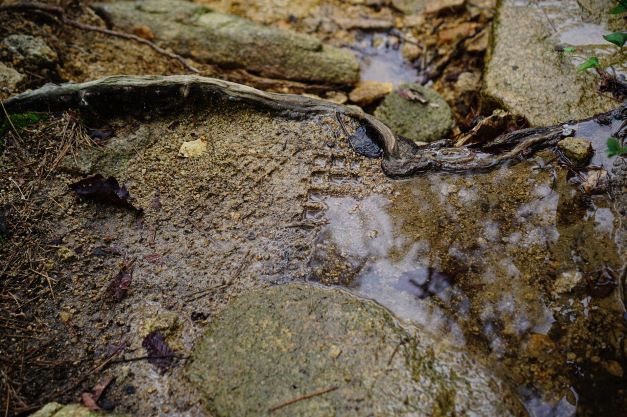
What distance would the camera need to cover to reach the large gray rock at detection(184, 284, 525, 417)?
1760mm

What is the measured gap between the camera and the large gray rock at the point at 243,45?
387 cm

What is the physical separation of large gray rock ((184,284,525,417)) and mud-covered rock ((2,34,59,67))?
2.54m

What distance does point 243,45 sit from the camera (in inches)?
152

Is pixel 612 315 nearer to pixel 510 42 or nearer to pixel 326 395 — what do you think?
pixel 326 395

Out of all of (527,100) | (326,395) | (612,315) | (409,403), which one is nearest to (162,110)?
(326,395)

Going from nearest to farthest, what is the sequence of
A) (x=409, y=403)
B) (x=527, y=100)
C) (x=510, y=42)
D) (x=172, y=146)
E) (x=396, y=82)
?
(x=409, y=403) < (x=172, y=146) < (x=527, y=100) < (x=510, y=42) < (x=396, y=82)

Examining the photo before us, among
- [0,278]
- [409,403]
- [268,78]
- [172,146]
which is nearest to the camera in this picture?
[409,403]

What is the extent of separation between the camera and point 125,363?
6.39ft

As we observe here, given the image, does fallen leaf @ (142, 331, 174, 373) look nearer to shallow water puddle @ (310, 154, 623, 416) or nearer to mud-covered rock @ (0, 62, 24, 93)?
shallow water puddle @ (310, 154, 623, 416)

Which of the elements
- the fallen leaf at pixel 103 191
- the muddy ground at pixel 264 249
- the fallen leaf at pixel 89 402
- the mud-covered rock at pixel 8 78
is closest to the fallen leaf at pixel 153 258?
the muddy ground at pixel 264 249

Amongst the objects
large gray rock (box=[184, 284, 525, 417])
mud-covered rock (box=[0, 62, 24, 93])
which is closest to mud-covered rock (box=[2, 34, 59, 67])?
mud-covered rock (box=[0, 62, 24, 93])

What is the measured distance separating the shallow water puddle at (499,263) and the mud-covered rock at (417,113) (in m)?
1.17

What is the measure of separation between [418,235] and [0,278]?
2.21 meters

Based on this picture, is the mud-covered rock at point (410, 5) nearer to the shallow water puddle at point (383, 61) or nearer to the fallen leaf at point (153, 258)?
the shallow water puddle at point (383, 61)
